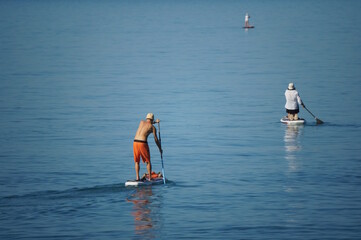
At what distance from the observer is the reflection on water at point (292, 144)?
30.8m

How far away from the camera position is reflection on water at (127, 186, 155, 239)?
73.2 feet

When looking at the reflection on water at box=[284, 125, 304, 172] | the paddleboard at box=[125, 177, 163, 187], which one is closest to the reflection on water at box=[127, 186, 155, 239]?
the paddleboard at box=[125, 177, 163, 187]

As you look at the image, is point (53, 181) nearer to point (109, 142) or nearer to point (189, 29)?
point (109, 142)

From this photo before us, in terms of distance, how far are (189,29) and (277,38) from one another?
27.7m

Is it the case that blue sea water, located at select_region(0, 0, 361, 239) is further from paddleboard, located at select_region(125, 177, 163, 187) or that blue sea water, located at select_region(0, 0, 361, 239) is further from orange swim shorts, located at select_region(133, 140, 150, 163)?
orange swim shorts, located at select_region(133, 140, 150, 163)

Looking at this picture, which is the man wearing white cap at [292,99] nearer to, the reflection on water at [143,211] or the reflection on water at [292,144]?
the reflection on water at [292,144]

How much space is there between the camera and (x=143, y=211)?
24094 millimetres

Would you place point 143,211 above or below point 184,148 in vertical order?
below

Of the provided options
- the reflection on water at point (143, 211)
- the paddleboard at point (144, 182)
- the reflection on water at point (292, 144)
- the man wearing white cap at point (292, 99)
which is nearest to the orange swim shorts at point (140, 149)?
the paddleboard at point (144, 182)

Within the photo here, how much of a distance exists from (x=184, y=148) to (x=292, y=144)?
418cm

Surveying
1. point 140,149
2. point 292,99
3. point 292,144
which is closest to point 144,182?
point 140,149

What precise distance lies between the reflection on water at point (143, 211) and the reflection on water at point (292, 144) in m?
6.08

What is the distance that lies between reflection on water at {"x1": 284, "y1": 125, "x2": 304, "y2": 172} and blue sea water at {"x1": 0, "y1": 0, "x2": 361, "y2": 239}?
1.5 inches

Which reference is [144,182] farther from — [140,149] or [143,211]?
[143,211]
